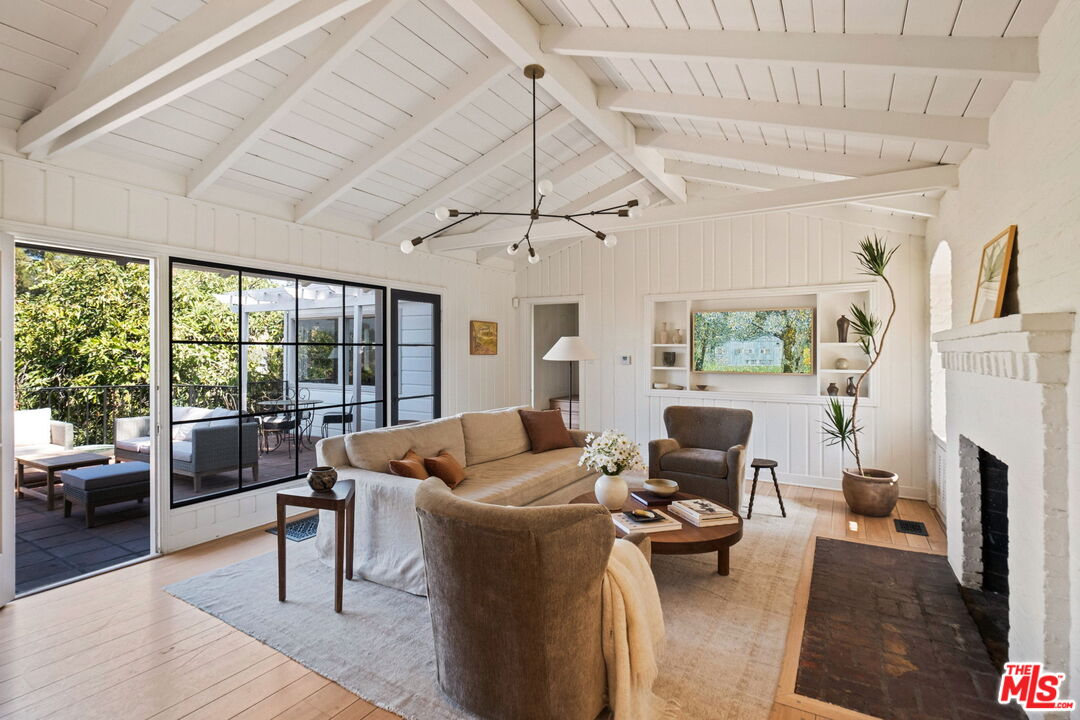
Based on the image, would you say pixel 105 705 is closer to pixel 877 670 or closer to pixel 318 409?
pixel 318 409

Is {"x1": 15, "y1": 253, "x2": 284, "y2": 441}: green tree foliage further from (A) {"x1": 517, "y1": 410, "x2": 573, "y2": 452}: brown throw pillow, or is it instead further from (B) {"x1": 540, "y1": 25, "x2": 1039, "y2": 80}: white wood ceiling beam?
(B) {"x1": 540, "y1": 25, "x2": 1039, "y2": 80}: white wood ceiling beam

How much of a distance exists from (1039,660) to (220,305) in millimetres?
5102

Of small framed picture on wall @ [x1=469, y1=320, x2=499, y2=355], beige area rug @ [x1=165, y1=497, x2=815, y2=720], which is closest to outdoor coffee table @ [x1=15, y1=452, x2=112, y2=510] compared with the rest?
beige area rug @ [x1=165, y1=497, x2=815, y2=720]

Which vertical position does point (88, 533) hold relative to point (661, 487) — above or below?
below

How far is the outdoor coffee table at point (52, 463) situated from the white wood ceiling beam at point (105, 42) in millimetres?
3481

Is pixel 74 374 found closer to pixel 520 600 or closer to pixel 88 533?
pixel 88 533

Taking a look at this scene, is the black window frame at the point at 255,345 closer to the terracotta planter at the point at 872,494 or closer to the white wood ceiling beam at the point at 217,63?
the white wood ceiling beam at the point at 217,63

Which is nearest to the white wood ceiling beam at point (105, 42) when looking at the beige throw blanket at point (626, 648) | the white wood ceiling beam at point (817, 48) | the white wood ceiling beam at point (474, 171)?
the white wood ceiling beam at point (817, 48)

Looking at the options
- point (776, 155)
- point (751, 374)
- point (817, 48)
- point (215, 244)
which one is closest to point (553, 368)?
point (751, 374)

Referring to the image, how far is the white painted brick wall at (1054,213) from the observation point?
1.82 meters

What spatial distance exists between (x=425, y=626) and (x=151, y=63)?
2.98m

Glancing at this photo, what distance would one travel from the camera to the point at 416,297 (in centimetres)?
587

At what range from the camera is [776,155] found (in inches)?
161

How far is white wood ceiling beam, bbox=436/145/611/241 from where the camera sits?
4.96 meters
